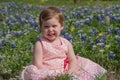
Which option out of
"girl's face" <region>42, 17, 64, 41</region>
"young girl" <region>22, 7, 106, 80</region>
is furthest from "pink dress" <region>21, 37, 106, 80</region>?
"girl's face" <region>42, 17, 64, 41</region>

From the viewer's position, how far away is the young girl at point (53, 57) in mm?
5398

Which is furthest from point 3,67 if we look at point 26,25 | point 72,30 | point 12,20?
point 12,20

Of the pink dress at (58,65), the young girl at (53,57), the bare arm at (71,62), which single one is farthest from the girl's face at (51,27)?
the bare arm at (71,62)

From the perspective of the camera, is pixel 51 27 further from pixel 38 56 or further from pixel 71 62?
pixel 71 62

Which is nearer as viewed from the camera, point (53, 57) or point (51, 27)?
point (51, 27)

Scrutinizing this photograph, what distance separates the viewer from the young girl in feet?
17.7

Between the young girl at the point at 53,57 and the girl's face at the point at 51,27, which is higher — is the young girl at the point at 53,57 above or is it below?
below

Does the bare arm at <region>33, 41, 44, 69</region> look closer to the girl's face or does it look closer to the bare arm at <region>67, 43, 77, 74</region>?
the girl's face

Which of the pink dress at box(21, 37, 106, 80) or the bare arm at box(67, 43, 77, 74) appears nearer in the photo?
the pink dress at box(21, 37, 106, 80)

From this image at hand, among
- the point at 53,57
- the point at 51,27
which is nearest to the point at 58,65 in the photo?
the point at 53,57

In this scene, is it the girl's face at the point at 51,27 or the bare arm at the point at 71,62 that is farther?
the bare arm at the point at 71,62

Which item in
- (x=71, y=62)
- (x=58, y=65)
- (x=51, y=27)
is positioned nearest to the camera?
(x=51, y=27)

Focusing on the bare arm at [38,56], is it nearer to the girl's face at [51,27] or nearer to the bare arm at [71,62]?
the girl's face at [51,27]

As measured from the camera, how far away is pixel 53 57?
5.63 metres
